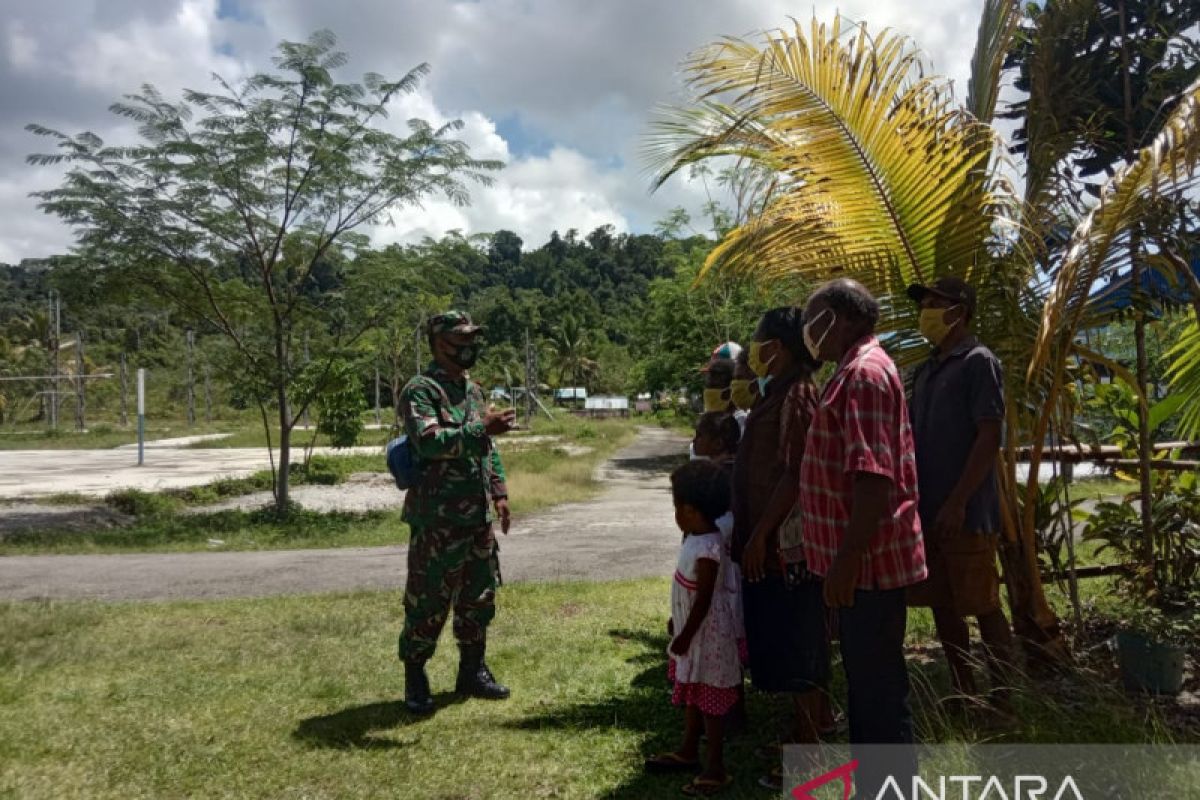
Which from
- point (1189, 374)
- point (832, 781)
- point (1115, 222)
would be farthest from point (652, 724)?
point (1189, 374)

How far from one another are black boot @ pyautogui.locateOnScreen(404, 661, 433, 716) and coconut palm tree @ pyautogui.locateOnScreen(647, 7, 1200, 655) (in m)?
2.72

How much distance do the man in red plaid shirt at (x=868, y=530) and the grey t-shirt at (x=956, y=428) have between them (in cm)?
70

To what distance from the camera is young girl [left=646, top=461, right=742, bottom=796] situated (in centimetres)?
300

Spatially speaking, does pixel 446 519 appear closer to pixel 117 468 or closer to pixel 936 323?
pixel 936 323

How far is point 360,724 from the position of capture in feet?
12.6

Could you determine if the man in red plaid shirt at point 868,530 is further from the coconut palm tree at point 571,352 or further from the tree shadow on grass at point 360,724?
the coconut palm tree at point 571,352

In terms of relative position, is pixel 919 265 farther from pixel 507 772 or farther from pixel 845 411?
pixel 507 772

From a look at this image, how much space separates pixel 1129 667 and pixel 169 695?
460cm

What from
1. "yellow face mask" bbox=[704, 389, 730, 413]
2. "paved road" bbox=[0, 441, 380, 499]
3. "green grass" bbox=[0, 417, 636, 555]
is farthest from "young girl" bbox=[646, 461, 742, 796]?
"paved road" bbox=[0, 441, 380, 499]

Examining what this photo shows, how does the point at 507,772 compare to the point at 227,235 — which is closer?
the point at 507,772

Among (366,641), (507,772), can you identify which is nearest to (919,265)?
(507,772)

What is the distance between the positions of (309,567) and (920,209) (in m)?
7.27

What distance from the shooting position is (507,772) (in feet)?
10.8

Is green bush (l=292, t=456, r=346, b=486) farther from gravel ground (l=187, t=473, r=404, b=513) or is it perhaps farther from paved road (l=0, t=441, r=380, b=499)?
paved road (l=0, t=441, r=380, b=499)
